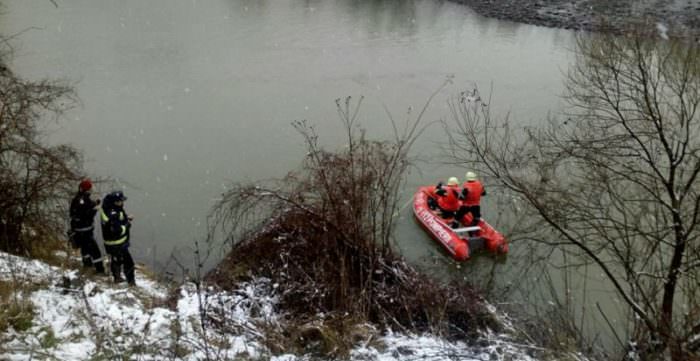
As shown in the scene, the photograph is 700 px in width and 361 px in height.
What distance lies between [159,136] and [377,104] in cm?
587

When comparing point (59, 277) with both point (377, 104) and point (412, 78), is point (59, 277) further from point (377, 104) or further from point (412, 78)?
point (412, 78)

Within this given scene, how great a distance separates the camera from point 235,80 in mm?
19234

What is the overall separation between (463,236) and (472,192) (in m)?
0.76

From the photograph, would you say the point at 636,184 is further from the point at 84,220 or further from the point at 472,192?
the point at 84,220

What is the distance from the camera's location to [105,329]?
495 centimetres

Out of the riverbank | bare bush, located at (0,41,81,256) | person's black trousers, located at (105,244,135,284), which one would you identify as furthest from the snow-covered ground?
the riverbank

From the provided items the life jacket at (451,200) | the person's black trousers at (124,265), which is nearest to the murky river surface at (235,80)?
the life jacket at (451,200)

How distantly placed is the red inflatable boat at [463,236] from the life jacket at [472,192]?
0.25 metres

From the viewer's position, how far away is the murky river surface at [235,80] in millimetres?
12695

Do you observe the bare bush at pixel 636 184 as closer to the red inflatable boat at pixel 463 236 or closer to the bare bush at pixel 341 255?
the bare bush at pixel 341 255

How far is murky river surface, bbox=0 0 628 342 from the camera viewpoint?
12.7 m

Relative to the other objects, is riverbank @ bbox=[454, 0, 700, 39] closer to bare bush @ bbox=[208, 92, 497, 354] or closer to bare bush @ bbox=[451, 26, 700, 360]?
bare bush @ bbox=[451, 26, 700, 360]

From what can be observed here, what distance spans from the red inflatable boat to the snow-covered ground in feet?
11.1

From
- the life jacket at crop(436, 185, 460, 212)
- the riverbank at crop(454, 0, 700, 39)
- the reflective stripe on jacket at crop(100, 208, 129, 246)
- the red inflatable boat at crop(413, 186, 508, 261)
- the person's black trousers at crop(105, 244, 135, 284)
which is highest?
the riverbank at crop(454, 0, 700, 39)
